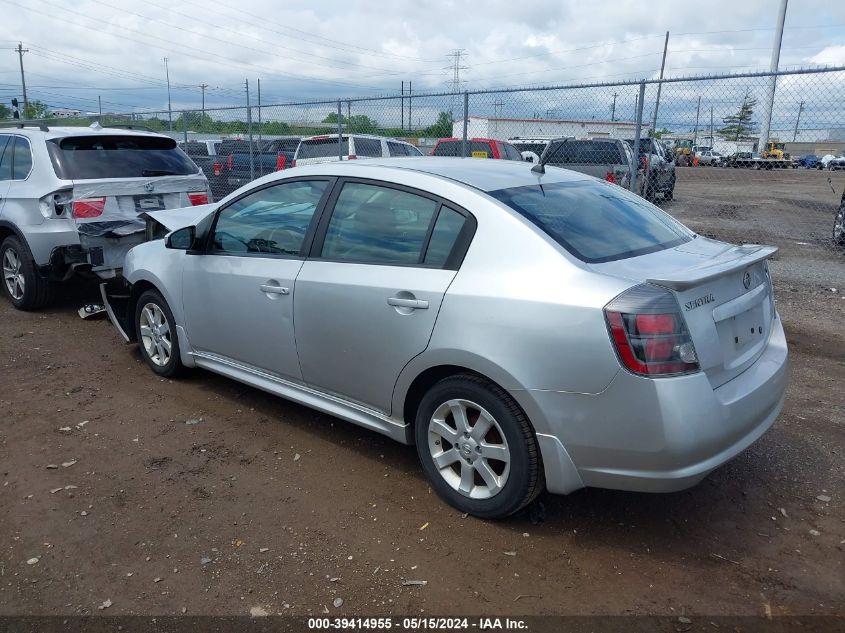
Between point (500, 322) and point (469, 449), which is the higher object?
point (500, 322)

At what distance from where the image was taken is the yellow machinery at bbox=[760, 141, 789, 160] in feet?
34.8

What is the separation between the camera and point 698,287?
2.90 meters

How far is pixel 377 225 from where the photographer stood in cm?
369

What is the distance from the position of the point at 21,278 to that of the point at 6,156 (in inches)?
51.0

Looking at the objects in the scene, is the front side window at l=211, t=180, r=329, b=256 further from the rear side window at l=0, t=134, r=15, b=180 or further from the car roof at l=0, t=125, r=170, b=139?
the rear side window at l=0, t=134, r=15, b=180

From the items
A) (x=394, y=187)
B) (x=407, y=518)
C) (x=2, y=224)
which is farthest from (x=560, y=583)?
(x=2, y=224)

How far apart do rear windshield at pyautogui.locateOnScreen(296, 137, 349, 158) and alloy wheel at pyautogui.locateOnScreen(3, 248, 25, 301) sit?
650 centimetres

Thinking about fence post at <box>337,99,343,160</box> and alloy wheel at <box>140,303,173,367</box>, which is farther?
fence post at <box>337,99,343,160</box>

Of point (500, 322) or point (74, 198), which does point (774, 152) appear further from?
point (74, 198)

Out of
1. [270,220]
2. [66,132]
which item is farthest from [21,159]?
[270,220]

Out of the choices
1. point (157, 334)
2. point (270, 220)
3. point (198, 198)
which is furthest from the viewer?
point (198, 198)

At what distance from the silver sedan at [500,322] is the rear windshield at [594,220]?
0.02m

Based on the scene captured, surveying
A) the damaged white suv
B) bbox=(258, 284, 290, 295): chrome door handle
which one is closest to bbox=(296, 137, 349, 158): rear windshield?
the damaged white suv

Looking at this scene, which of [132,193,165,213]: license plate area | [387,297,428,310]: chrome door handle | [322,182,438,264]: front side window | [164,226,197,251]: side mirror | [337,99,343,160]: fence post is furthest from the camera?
[337,99,343,160]: fence post
